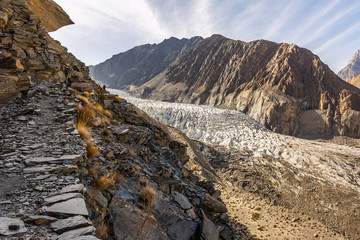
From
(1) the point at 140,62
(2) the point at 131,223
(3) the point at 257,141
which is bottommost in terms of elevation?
(2) the point at 131,223

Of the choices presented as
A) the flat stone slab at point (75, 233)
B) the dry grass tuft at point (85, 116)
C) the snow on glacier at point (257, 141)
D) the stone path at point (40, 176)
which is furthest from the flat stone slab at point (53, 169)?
the snow on glacier at point (257, 141)

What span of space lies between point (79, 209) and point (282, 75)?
172ft

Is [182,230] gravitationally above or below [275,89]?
below

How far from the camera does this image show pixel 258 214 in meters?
11.0

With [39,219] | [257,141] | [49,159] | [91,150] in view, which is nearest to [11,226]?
[39,219]

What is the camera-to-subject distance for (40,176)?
276 cm

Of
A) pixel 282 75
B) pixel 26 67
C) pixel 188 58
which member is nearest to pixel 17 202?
pixel 26 67

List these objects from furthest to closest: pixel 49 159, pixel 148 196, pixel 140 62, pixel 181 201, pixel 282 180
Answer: pixel 140 62
pixel 282 180
pixel 181 201
pixel 148 196
pixel 49 159

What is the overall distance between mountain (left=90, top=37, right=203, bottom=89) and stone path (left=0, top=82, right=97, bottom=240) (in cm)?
10469

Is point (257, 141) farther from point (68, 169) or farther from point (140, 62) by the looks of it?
point (140, 62)

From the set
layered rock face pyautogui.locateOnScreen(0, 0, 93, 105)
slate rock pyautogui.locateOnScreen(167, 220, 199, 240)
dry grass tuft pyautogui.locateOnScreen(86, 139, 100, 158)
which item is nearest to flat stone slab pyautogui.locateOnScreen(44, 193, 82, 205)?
dry grass tuft pyautogui.locateOnScreen(86, 139, 100, 158)

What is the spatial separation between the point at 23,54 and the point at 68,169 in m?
5.65

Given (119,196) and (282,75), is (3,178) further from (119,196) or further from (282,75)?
(282,75)

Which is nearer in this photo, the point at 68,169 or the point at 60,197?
the point at 60,197
